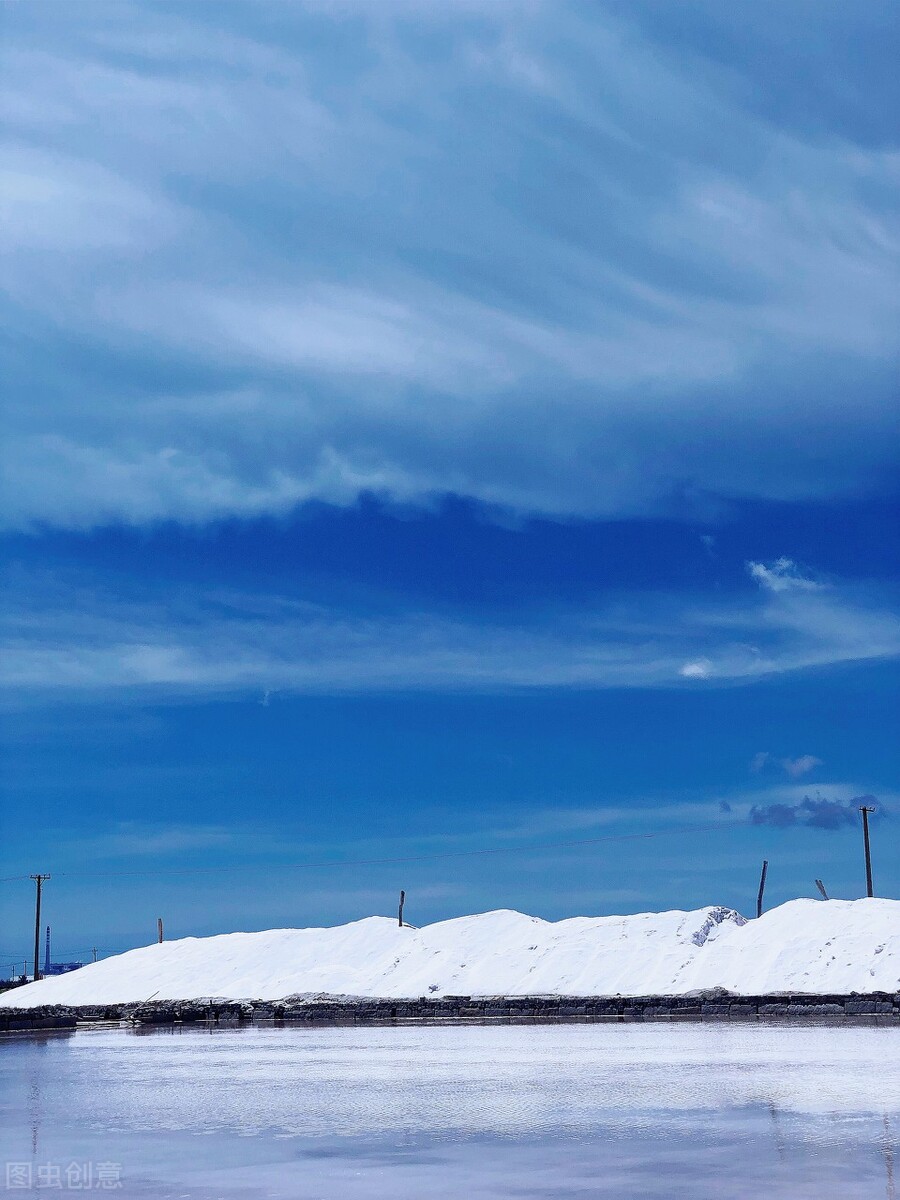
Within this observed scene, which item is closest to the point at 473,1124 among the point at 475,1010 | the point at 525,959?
the point at 475,1010

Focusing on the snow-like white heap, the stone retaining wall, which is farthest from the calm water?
the snow-like white heap

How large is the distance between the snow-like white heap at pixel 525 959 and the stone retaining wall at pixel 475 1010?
1.48 m

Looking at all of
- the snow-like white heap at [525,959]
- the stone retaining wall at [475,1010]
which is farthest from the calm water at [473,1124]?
the snow-like white heap at [525,959]

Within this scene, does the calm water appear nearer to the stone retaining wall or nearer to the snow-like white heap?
the stone retaining wall

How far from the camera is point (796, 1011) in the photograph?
99.2ft

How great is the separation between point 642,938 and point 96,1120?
32.1 m

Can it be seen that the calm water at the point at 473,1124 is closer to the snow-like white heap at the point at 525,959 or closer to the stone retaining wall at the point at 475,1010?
the stone retaining wall at the point at 475,1010

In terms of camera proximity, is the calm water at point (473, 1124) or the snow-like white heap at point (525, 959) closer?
the calm water at point (473, 1124)

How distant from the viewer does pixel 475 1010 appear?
35.4 meters

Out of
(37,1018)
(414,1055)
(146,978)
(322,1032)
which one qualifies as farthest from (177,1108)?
(146,978)

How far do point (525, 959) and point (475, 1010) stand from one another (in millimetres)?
6438

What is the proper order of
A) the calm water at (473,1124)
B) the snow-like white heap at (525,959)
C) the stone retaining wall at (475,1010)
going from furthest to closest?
the snow-like white heap at (525,959)
the stone retaining wall at (475,1010)
the calm water at (473,1124)

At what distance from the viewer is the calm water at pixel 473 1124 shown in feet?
26.1

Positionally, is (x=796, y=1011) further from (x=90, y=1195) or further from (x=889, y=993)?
(x=90, y=1195)
